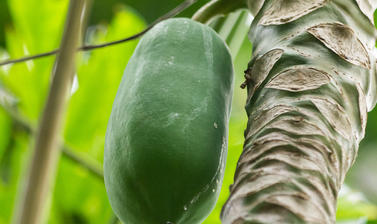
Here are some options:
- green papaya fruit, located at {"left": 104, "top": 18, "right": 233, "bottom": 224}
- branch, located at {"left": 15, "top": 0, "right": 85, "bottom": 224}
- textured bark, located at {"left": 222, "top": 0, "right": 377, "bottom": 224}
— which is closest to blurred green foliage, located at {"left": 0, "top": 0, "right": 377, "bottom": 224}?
green papaya fruit, located at {"left": 104, "top": 18, "right": 233, "bottom": 224}

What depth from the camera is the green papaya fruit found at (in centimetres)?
99

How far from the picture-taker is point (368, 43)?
3.23 feet

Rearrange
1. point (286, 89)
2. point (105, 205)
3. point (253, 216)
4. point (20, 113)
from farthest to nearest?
point (20, 113) < point (105, 205) < point (286, 89) < point (253, 216)

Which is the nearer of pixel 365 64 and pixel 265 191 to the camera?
pixel 265 191

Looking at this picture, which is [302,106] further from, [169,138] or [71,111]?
[71,111]

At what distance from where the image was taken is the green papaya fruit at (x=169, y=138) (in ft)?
3.25

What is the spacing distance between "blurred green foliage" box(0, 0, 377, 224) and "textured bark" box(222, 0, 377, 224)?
1192 mm

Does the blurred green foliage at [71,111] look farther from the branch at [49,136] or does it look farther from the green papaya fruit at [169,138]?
the branch at [49,136]

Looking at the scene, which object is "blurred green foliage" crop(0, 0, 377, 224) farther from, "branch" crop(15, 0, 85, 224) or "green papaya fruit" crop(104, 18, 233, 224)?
"branch" crop(15, 0, 85, 224)

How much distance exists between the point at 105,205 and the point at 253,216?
5.06 ft

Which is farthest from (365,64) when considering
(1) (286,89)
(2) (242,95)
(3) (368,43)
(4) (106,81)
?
(2) (242,95)

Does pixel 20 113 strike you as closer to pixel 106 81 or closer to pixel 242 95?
pixel 106 81

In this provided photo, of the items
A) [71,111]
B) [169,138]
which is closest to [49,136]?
[169,138]

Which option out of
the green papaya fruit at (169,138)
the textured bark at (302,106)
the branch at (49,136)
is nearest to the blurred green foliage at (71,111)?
the green papaya fruit at (169,138)
